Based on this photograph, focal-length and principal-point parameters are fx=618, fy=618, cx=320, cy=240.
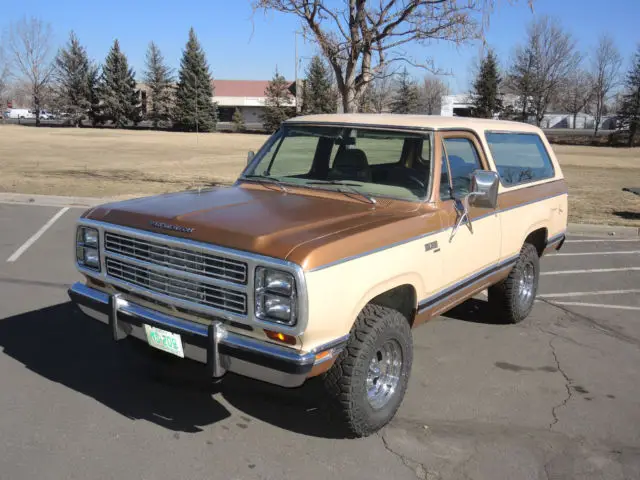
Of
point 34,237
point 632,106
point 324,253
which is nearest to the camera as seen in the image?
point 324,253

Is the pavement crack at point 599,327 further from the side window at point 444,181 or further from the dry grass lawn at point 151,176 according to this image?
the dry grass lawn at point 151,176

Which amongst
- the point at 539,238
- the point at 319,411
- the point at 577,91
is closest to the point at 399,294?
the point at 319,411

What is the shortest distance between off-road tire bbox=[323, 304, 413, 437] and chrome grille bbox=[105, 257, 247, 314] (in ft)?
2.21

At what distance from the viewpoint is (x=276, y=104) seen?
63.1 m

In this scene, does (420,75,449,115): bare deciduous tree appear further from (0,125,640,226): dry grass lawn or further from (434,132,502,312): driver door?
(434,132,502,312): driver door

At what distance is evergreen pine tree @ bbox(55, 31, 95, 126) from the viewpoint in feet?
209

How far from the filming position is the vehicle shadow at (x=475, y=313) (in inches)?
236

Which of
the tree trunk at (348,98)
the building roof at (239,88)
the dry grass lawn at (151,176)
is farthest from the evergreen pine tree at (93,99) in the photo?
the tree trunk at (348,98)

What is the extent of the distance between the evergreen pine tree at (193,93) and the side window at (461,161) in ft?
191

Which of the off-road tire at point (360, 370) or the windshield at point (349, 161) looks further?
the windshield at point (349, 161)

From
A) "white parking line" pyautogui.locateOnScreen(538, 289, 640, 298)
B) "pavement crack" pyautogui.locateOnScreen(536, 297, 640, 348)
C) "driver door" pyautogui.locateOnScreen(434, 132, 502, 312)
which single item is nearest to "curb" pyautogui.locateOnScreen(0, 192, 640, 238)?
"white parking line" pyautogui.locateOnScreen(538, 289, 640, 298)

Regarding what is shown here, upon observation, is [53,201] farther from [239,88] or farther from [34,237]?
[239,88]

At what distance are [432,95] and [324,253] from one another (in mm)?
77303

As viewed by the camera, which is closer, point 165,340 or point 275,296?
point 275,296
